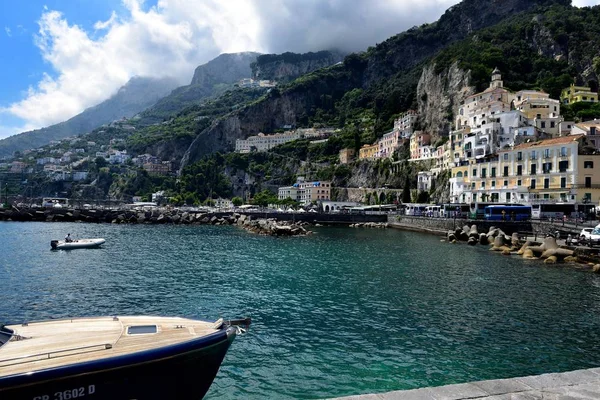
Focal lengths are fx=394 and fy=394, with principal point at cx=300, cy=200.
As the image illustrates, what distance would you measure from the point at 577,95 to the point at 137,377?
12195 cm

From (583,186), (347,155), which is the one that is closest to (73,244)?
(583,186)

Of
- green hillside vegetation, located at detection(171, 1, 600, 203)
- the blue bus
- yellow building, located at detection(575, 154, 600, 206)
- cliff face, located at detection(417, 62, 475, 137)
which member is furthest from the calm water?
green hillside vegetation, located at detection(171, 1, 600, 203)

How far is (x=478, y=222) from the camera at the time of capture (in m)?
58.2

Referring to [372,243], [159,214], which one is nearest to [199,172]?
[159,214]

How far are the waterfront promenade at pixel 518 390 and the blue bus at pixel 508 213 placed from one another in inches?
2190

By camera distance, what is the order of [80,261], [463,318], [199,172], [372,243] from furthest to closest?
1. [199,172]
2. [372,243]
3. [80,261]
4. [463,318]

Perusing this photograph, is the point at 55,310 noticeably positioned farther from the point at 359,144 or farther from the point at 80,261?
the point at 359,144

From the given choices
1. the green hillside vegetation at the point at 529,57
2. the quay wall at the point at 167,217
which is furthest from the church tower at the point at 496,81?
the quay wall at the point at 167,217

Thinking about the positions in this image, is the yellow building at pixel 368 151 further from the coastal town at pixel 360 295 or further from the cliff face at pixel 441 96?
the coastal town at pixel 360 295

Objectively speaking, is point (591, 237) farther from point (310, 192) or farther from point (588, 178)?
point (310, 192)

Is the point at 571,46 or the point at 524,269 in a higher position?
the point at 571,46

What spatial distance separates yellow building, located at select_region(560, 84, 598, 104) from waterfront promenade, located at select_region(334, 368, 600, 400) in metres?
113

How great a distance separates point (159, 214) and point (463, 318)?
3401 inches

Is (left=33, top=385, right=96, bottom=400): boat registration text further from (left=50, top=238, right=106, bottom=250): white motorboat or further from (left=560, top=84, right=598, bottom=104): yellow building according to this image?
(left=560, top=84, right=598, bottom=104): yellow building
